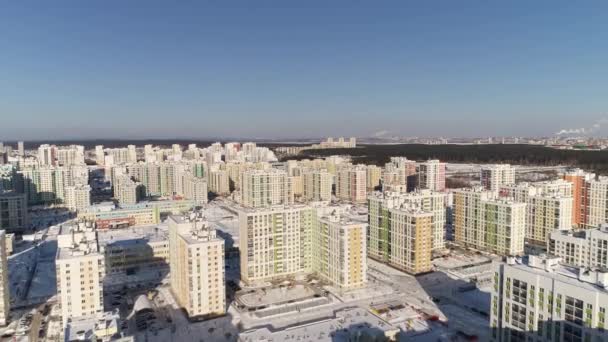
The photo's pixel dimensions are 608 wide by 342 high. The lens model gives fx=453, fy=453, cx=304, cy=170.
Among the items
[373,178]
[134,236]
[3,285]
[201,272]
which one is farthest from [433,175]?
[3,285]

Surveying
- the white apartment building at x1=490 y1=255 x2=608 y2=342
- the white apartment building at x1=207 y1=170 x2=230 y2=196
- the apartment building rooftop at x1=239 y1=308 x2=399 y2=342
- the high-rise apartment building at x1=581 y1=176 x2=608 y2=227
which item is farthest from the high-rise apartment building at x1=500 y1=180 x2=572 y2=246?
the white apartment building at x1=207 y1=170 x2=230 y2=196

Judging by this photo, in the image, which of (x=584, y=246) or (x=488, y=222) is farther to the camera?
(x=488, y=222)

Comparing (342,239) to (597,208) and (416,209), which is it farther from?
(597,208)

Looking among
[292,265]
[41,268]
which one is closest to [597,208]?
[292,265]

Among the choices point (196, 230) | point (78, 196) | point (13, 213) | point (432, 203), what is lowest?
point (13, 213)

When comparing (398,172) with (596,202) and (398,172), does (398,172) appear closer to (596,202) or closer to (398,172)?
(398,172)

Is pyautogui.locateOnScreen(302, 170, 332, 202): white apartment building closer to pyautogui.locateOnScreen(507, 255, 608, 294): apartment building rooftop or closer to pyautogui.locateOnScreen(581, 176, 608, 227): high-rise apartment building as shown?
pyautogui.locateOnScreen(581, 176, 608, 227): high-rise apartment building
